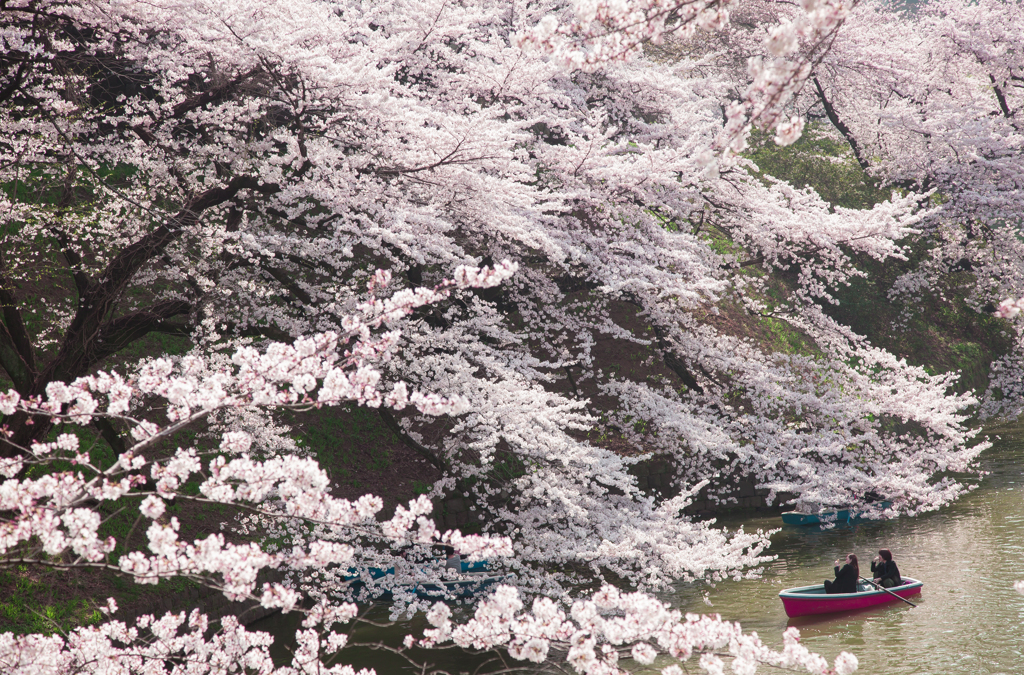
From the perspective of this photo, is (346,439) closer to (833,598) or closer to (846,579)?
(833,598)

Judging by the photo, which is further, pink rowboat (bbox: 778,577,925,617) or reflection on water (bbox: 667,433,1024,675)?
pink rowboat (bbox: 778,577,925,617)

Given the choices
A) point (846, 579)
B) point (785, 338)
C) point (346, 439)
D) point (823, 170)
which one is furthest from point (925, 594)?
point (823, 170)

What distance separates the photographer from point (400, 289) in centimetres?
1145

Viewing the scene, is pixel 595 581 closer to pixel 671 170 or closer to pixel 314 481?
pixel 671 170

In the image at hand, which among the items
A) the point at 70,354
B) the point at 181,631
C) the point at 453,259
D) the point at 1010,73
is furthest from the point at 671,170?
the point at 1010,73

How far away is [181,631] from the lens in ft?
32.0

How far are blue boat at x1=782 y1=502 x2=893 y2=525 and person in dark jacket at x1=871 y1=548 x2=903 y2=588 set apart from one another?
3.04 m

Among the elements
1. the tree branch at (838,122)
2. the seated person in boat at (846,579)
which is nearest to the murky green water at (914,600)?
the seated person in boat at (846,579)

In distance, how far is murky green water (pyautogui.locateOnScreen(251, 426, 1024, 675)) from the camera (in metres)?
9.38

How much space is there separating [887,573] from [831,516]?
381 centimetres

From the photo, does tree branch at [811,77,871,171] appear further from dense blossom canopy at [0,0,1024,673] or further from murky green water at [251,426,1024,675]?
murky green water at [251,426,1024,675]

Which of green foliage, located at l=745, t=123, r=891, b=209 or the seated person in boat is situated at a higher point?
green foliage, located at l=745, t=123, r=891, b=209

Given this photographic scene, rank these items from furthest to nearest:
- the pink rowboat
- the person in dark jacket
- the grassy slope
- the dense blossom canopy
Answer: the grassy slope, the person in dark jacket, the pink rowboat, the dense blossom canopy

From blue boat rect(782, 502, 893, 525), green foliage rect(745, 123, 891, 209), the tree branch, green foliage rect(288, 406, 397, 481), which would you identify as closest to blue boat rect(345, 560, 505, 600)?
green foliage rect(288, 406, 397, 481)
